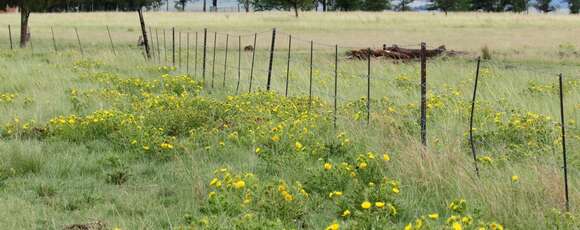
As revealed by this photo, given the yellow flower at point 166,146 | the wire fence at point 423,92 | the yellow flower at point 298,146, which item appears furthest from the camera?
the wire fence at point 423,92

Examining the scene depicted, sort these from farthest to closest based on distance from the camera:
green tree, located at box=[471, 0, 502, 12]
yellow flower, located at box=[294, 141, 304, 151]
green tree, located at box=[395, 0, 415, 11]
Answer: green tree, located at box=[395, 0, 415, 11], green tree, located at box=[471, 0, 502, 12], yellow flower, located at box=[294, 141, 304, 151]

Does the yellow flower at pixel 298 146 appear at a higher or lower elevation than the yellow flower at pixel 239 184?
higher

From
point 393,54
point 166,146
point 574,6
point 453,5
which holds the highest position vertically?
point 574,6

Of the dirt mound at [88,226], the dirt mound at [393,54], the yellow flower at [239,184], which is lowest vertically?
the dirt mound at [88,226]

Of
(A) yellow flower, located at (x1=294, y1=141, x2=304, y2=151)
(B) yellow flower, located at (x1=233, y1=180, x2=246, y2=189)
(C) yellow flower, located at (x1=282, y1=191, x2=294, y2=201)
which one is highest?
(A) yellow flower, located at (x1=294, y1=141, x2=304, y2=151)

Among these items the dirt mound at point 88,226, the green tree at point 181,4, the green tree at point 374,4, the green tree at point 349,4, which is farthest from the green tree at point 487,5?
the dirt mound at point 88,226

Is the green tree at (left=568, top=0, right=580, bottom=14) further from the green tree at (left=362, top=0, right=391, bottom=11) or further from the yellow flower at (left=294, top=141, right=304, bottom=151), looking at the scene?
the yellow flower at (left=294, top=141, right=304, bottom=151)

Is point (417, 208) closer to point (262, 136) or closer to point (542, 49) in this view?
Answer: point (262, 136)

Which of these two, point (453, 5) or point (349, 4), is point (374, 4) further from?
point (453, 5)

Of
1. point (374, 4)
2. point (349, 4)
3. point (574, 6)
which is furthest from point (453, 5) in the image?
point (574, 6)

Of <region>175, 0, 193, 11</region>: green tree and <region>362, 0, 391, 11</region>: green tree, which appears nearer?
<region>362, 0, 391, 11</region>: green tree

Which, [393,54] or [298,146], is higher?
[393,54]

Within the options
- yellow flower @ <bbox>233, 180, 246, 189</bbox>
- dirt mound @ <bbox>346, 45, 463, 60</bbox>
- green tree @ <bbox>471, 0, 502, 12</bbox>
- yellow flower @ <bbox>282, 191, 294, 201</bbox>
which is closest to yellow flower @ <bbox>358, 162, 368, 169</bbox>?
yellow flower @ <bbox>282, 191, 294, 201</bbox>

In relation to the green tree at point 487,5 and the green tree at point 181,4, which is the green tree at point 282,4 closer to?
the green tree at point 181,4
